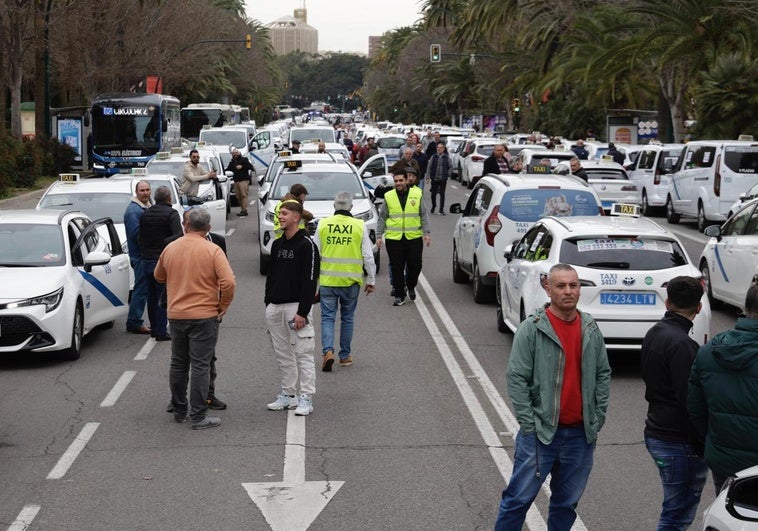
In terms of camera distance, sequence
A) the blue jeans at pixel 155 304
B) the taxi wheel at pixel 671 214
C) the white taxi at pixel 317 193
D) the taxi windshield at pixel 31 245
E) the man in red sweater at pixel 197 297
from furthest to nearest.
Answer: the taxi wheel at pixel 671 214 → the white taxi at pixel 317 193 → the blue jeans at pixel 155 304 → the taxi windshield at pixel 31 245 → the man in red sweater at pixel 197 297

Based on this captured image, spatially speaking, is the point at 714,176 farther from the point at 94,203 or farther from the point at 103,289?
the point at 103,289

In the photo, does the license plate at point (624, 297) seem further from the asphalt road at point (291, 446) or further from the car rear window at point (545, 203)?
the car rear window at point (545, 203)

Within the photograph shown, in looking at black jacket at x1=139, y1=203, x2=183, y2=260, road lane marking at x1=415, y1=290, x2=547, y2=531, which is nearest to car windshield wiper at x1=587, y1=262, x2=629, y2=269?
road lane marking at x1=415, y1=290, x2=547, y2=531

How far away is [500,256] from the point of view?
15.7m

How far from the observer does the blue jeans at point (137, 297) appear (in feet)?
45.1

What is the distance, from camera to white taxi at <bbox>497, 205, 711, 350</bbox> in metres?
11.3

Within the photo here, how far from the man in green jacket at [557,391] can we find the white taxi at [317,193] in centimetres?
1254

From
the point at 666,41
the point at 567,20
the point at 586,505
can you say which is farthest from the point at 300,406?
the point at 567,20

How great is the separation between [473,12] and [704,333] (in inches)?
2422

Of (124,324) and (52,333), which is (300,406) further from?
(124,324)

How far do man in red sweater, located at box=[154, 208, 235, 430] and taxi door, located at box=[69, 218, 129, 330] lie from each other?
349 cm

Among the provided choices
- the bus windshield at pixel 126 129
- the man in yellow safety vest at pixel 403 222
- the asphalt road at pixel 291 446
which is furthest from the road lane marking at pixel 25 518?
the bus windshield at pixel 126 129

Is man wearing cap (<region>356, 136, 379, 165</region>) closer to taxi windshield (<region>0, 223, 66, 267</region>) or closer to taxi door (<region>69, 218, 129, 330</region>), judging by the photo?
taxi door (<region>69, 218, 129, 330</region>)

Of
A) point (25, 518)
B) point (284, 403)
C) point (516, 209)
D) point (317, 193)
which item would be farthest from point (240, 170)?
point (25, 518)
